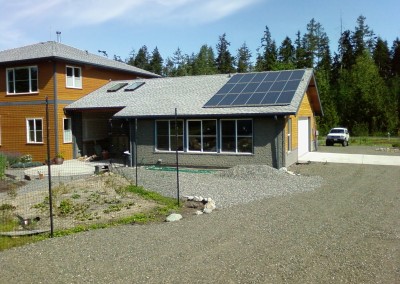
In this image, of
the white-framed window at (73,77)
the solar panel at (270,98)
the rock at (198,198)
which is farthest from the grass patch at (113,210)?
the white-framed window at (73,77)

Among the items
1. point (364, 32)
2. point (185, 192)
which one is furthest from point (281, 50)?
point (185, 192)

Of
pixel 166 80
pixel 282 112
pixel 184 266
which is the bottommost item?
pixel 184 266

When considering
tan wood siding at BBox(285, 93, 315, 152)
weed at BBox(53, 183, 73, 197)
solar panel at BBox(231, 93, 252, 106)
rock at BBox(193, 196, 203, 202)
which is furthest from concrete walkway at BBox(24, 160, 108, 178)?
tan wood siding at BBox(285, 93, 315, 152)

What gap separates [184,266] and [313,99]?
2238cm

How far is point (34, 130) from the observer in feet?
76.6

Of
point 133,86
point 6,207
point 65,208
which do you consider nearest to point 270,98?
point 133,86

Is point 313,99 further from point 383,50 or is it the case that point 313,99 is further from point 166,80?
point 383,50

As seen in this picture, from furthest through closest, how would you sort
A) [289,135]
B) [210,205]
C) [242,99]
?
[289,135] < [242,99] < [210,205]

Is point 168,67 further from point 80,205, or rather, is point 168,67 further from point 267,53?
point 80,205

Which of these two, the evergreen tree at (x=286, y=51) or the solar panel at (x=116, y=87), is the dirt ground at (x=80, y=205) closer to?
the solar panel at (x=116, y=87)

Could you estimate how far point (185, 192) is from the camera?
509 inches

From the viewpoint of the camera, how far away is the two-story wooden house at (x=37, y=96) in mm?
22453

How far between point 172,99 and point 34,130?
29.0 feet

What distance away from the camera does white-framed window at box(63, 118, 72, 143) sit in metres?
23.2
